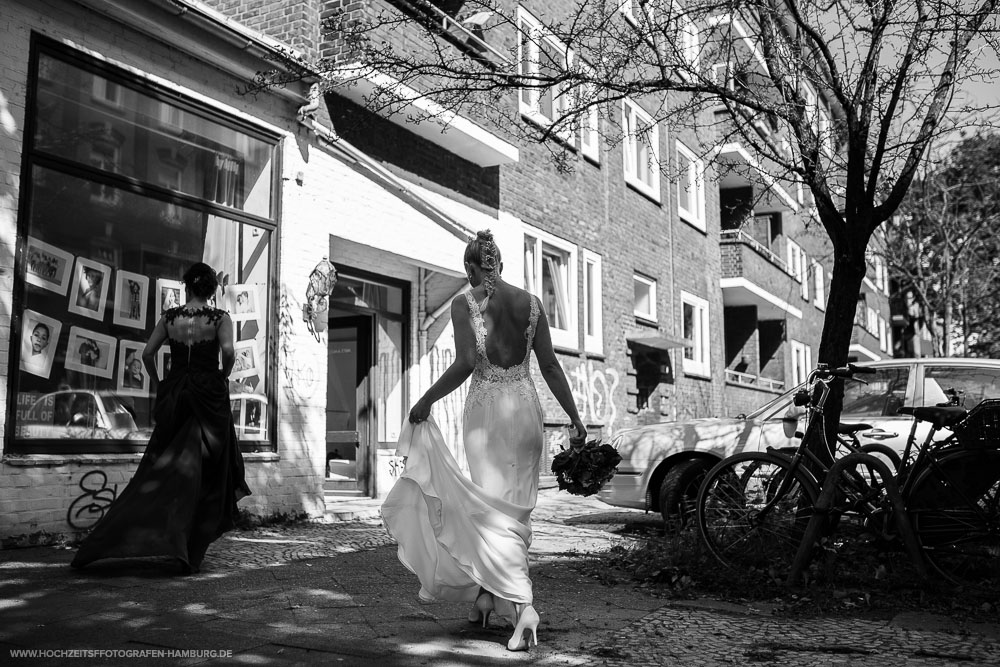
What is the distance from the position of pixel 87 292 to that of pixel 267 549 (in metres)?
2.63

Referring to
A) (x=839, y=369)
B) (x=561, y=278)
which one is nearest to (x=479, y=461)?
(x=839, y=369)

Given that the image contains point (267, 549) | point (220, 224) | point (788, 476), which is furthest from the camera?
point (220, 224)

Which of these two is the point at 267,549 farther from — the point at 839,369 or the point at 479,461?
the point at 839,369

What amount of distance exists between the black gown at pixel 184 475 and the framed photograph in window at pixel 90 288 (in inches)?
68.3

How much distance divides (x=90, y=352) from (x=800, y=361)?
26.2m

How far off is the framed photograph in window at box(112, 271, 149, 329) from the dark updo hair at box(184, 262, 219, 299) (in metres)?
1.96

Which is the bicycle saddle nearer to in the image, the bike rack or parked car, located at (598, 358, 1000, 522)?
the bike rack

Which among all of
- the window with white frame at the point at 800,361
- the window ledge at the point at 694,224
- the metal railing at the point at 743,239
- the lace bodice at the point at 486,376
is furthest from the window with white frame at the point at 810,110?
the window with white frame at the point at 800,361

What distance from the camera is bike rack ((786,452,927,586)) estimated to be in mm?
5504

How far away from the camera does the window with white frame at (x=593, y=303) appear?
16.9m

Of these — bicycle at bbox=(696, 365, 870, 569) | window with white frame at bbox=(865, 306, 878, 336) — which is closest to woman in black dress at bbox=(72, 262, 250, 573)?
bicycle at bbox=(696, 365, 870, 569)

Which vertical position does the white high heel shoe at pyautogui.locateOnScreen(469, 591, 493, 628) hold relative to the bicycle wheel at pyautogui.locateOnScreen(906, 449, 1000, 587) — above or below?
below

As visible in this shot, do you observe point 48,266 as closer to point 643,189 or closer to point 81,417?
point 81,417

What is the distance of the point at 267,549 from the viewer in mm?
7480
